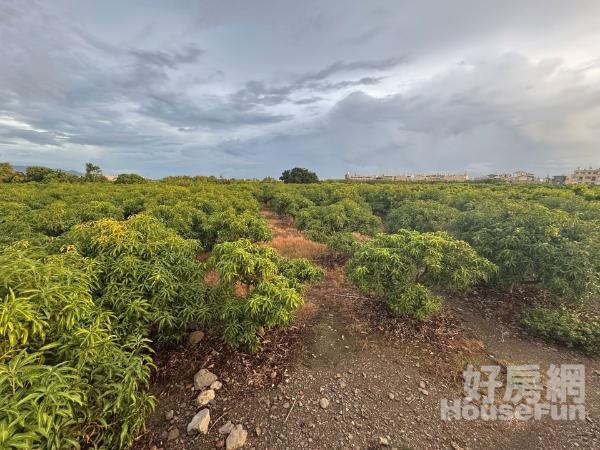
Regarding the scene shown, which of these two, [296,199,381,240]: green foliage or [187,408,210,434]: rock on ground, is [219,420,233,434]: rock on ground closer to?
[187,408,210,434]: rock on ground

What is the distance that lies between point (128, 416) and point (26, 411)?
92 cm

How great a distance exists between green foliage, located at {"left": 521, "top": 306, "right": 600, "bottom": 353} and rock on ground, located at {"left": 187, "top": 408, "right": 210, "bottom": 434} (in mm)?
6374

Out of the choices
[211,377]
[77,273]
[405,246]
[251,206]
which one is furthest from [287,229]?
[77,273]

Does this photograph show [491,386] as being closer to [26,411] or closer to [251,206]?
[26,411]

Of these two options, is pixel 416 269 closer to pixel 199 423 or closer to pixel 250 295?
pixel 250 295

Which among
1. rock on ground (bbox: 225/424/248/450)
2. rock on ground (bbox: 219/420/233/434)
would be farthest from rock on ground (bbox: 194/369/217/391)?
rock on ground (bbox: 225/424/248/450)

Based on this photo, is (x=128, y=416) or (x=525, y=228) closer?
(x=128, y=416)

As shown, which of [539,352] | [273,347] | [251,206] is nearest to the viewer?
[273,347]

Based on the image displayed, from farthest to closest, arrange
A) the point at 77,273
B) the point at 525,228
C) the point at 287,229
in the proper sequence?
1. the point at 287,229
2. the point at 525,228
3. the point at 77,273

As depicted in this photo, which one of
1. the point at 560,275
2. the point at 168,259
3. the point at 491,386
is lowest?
the point at 491,386

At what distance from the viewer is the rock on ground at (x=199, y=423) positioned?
3.53 m

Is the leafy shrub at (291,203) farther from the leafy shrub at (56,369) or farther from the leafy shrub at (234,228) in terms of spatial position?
the leafy shrub at (56,369)

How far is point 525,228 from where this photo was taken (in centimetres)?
668

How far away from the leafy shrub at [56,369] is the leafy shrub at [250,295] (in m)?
1.56
